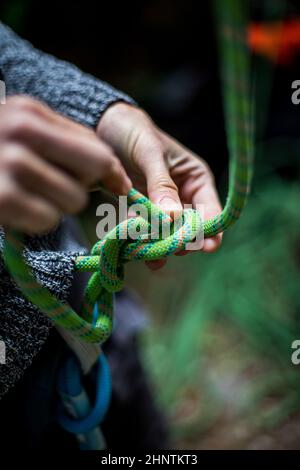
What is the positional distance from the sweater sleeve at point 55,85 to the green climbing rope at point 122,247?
0.14 meters

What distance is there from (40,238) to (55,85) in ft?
0.62

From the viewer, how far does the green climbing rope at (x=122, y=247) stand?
284 mm

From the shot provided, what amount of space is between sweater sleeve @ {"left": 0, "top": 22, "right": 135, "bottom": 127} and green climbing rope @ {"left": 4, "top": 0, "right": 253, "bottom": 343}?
0.46ft

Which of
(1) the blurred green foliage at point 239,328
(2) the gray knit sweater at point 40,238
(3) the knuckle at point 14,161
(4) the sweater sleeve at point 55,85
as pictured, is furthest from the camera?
(1) the blurred green foliage at point 239,328

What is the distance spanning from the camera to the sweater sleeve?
46 cm

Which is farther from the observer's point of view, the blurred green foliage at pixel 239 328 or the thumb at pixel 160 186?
the blurred green foliage at pixel 239 328

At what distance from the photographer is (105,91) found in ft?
1.54

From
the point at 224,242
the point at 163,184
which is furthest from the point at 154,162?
the point at 224,242

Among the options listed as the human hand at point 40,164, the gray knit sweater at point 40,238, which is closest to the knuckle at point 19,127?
the human hand at point 40,164

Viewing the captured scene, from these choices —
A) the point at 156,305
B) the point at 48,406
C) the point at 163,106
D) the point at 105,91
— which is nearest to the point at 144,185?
the point at 105,91

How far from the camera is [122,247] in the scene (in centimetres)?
36

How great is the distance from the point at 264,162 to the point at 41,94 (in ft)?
2.97

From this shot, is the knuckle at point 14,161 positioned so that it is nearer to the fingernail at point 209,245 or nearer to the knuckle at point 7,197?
the knuckle at point 7,197

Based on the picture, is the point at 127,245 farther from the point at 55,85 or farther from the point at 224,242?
the point at 224,242
